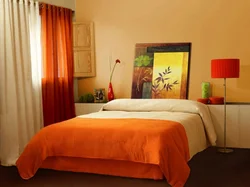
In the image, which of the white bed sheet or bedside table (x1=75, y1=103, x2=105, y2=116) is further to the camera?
bedside table (x1=75, y1=103, x2=105, y2=116)

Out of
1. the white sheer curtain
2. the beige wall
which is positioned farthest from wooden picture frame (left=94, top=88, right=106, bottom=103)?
the white sheer curtain

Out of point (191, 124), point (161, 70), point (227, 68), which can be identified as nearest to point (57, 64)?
point (161, 70)

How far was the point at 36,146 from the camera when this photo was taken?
132 inches

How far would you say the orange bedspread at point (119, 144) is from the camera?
2.95 m

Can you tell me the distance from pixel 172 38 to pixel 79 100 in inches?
68.3

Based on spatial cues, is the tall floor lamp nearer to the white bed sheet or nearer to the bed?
the white bed sheet

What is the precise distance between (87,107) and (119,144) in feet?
7.06

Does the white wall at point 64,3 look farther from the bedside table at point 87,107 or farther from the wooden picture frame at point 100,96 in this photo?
the bedside table at point 87,107

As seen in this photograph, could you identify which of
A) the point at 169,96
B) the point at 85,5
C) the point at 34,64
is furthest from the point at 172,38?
the point at 34,64

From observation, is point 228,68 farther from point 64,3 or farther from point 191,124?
point 64,3

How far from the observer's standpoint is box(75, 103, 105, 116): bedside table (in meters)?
5.10

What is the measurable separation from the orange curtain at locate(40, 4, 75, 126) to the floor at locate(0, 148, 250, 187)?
1.23 m

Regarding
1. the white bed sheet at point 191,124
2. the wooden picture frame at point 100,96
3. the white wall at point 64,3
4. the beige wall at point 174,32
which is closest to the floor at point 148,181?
the white bed sheet at point 191,124

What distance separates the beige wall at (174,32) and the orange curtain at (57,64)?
1.39 ft
